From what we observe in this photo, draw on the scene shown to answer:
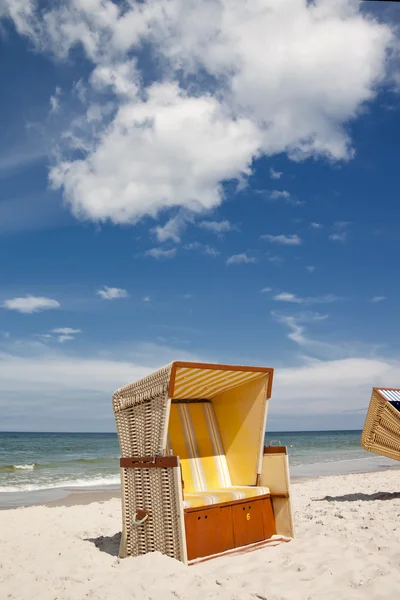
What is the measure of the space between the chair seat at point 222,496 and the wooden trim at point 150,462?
37 cm

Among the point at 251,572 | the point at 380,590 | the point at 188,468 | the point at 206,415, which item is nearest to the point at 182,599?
the point at 251,572

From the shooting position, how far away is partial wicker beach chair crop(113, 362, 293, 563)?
168 inches

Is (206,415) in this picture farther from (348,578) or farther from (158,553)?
(348,578)

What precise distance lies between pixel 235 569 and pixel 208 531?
464 mm

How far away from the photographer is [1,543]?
224 inches

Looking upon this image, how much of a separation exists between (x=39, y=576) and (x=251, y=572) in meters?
1.79

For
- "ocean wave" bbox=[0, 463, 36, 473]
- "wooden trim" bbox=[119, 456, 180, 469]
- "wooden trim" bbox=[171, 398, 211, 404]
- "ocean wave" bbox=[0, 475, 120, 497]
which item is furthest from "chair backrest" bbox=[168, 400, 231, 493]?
"ocean wave" bbox=[0, 463, 36, 473]

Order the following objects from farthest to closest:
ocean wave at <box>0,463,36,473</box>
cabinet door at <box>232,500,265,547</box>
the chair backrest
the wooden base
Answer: ocean wave at <box>0,463,36,473</box> < the chair backrest < cabinet door at <box>232,500,265,547</box> < the wooden base

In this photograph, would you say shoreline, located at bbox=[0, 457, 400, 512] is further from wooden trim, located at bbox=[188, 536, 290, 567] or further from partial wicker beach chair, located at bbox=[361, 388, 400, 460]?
wooden trim, located at bbox=[188, 536, 290, 567]

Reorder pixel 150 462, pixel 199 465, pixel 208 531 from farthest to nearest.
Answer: pixel 199 465 < pixel 150 462 < pixel 208 531

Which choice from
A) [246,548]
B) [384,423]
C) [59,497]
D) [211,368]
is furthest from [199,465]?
[59,497]

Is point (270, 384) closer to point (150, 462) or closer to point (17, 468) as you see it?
point (150, 462)

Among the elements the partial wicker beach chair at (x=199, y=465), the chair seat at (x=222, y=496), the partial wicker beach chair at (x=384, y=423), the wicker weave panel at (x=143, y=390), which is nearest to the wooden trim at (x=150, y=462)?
the partial wicker beach chair at (x=199, y=465)

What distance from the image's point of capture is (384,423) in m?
7.27
